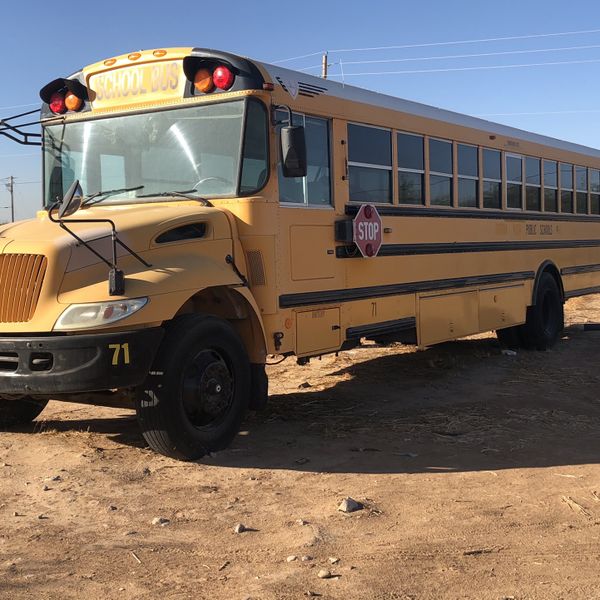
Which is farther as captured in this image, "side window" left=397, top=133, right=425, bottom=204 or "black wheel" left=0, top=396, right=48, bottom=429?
"side window" left=397, top=133, right=425, bottom=204

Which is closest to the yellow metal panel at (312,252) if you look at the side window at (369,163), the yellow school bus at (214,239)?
the yellow school bus at (214,239)

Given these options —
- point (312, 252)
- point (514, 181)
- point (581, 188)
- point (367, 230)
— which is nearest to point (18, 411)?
point (312, 252)

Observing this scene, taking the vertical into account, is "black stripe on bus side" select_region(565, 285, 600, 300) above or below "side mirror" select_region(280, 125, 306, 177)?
below

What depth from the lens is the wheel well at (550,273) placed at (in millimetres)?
9203

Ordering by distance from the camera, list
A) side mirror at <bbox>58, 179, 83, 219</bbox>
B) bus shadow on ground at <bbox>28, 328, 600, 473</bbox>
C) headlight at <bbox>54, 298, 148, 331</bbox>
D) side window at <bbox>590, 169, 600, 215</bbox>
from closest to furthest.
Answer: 1. side mirror at <bbox>58, 179, 83, 219</bbox>
2. headlight at <bbox>54, 298, 148, 331</bbox>
3. bus shadow on ground at <bbox>28, 328, 600, 473</bbox>
4. side window at <bbox>590, 169, 600, 215</bbox>

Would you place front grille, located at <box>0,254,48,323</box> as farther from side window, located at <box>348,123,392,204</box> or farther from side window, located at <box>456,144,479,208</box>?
side window, located at <box>456,144,479,208</box>

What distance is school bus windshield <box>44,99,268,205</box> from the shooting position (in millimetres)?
5094

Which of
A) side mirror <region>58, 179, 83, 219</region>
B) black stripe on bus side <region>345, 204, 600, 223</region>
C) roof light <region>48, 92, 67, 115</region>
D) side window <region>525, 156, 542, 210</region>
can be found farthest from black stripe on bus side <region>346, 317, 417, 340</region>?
side window <region>525, 156, 542, 210</region>

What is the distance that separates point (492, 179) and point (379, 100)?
2.34 m

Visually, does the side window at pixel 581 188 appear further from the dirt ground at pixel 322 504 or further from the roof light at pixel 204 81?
the roof light at pixel 204 81

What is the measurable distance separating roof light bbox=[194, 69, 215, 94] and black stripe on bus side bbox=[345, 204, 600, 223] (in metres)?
1.49

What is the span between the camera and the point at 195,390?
4707 millimetres

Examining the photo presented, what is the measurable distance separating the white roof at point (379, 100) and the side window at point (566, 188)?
0.44 m

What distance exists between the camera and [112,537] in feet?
11.7
